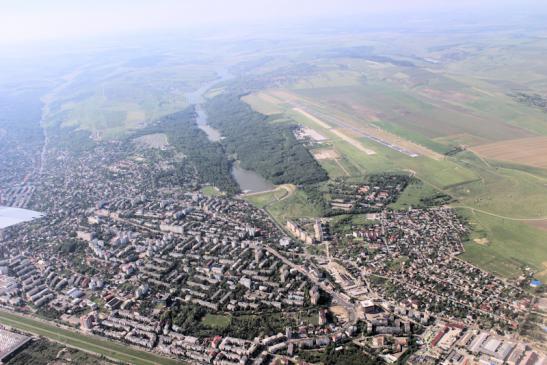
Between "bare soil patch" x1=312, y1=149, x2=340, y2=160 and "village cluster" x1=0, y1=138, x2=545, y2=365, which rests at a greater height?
Answer: "bare soil patch" x1=312, y1=149, x2=340, y2=160

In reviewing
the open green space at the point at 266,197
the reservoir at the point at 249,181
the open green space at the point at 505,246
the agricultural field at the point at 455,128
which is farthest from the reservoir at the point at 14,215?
the open green space at the point at 505,246

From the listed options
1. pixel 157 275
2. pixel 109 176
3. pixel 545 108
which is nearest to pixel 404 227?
pixel 157 275

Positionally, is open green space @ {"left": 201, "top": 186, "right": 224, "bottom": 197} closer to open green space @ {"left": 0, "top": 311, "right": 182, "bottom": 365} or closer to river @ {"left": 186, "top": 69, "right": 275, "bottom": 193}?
river @ {"left": 186, "top": 69, "right": 275, "bottom": 193}

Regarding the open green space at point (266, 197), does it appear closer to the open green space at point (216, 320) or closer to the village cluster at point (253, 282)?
the village cluster at point (253, 282)

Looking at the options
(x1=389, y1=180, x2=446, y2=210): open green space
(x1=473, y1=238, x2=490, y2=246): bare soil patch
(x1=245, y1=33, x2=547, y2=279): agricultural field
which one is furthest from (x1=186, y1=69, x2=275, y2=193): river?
(x1=473, y1=238, x2=490, y2=246): bare soil patch

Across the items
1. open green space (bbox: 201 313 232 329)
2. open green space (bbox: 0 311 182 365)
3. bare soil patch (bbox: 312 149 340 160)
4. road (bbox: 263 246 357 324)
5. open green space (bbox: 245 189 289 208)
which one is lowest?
open green space (bbox: 0 311 182 365)

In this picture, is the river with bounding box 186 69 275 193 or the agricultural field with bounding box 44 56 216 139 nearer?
the river with bounding box 186 69 275 193
